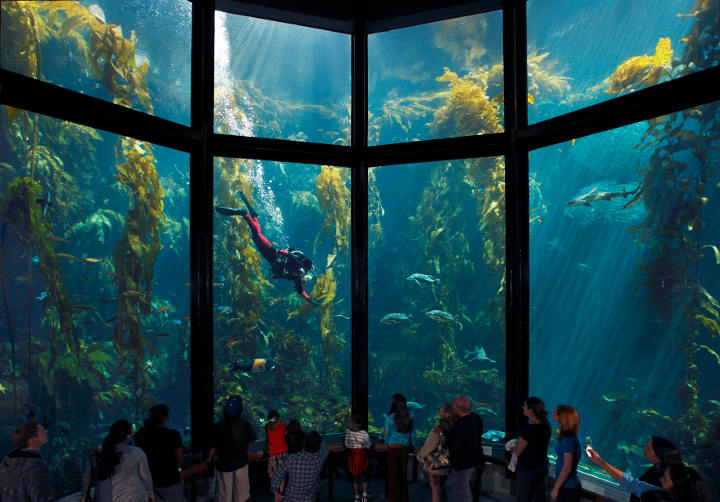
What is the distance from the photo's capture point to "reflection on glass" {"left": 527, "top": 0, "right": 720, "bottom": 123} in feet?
18.1

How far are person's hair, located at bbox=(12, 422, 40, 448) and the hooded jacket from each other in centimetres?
5

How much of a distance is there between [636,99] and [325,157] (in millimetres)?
3066

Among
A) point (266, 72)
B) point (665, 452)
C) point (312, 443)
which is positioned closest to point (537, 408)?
point (665, 452)

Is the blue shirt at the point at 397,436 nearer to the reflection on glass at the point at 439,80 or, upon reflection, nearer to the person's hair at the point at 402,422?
the person's hair at the point at 402,422

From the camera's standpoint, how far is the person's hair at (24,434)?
2439 mm

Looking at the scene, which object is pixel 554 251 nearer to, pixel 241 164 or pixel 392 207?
pixel 392 207

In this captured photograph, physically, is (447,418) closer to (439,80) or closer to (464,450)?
(464,450)

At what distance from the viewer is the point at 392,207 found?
21750 mm

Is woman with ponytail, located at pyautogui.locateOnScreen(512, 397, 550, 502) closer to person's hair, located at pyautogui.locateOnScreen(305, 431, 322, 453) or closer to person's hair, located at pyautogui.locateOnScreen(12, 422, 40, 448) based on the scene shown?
person's hair, located at pyautogui.locateOnScreen(305, 431, 322, 453)

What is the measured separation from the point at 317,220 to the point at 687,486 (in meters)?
15.0

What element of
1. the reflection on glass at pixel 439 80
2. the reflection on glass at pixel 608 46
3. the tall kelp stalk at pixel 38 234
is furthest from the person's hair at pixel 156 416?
the reflection on glass at pixel 608 46

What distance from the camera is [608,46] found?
10680 mm

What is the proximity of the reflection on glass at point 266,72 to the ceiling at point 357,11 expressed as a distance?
23cm

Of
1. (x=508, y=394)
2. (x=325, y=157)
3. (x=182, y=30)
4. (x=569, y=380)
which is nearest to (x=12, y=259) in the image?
(x=182, y=30)
